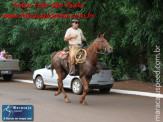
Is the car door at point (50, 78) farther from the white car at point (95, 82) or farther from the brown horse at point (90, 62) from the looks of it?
the brown horse at point (90, 62)

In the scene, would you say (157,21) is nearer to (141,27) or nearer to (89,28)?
(141,27)

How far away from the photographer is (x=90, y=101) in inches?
454

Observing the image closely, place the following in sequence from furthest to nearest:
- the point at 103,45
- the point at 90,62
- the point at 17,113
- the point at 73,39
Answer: the point at 73,39
the point at 90,62
the point at 103,45
the point at 17,113

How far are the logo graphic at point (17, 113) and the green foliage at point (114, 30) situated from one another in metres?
7.26

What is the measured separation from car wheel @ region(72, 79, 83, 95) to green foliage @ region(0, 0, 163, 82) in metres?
3.82

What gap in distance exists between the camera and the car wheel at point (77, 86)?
13.3 m

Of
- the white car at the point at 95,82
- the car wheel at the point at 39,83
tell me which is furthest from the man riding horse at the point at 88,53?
the car wheel at the point at 39,83

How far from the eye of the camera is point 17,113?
8070mm

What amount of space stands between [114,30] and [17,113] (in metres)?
12.2

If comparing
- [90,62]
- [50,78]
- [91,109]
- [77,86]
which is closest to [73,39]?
[90,62]

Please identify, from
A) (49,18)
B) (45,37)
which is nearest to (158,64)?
(49,18)

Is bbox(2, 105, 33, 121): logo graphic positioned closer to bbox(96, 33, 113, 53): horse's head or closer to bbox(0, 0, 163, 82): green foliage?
bbox(96, 33, 113, 53): horse's head

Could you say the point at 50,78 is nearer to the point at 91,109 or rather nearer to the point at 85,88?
the point at 85,88

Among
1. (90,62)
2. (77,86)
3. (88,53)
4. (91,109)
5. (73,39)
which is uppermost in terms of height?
(73,39)
